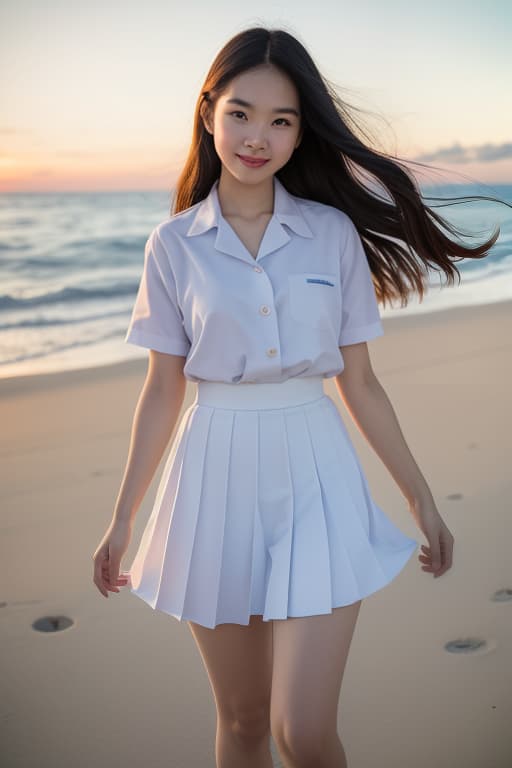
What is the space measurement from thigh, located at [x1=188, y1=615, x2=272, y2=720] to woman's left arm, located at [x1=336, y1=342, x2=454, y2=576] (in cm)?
48

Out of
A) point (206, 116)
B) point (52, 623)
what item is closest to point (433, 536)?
point (206, 116)

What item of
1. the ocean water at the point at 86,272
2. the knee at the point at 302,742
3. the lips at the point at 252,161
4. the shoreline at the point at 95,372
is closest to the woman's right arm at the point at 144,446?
the lips at the point at 252,161

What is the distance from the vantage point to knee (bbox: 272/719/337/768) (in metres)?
2.23

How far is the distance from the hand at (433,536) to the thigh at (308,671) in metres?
0.38

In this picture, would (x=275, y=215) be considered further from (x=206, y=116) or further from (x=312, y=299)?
(x=206, y=116)

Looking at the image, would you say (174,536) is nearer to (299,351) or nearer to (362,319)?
(299,351)

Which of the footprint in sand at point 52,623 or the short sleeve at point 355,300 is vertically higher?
the short sleeve at point 355,300

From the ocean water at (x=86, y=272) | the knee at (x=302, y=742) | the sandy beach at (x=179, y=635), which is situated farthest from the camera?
the ocean water at (x=86, y=272)

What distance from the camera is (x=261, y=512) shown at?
8.05 ft

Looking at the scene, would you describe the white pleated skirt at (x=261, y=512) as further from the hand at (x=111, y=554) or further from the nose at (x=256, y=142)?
the nose at (x=256, y=142)

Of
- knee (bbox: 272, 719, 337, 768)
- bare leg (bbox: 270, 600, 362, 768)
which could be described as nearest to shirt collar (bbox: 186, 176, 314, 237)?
bare leg (bbox: 270, 600, 362, 768)

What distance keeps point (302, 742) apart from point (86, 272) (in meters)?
14.6

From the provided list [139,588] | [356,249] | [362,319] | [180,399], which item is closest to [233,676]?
[139,588]

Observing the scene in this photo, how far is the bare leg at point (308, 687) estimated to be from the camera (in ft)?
7.36
